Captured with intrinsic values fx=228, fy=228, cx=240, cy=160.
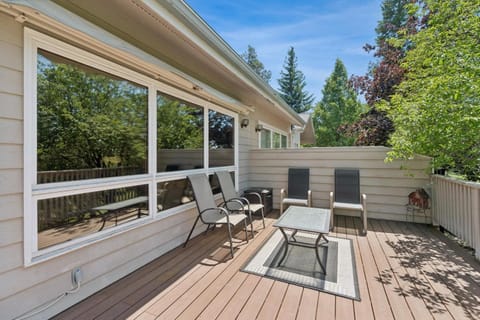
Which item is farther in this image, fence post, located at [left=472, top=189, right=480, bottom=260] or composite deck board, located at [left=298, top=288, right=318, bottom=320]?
fence post, located at [left=472, top=189, right=480, bottom=260]

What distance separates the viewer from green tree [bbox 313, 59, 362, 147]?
61.5 ft

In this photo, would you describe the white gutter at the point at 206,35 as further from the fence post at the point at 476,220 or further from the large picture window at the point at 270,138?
the fence post at the point at 476,220

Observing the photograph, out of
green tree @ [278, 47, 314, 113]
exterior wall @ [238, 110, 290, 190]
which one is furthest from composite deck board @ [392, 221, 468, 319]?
green tree @ [278, 47, 314, 113]

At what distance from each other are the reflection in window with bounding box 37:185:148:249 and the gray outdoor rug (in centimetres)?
151

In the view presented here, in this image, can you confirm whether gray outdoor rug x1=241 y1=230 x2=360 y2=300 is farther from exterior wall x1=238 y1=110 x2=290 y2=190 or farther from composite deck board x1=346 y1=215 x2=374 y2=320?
exterior wall x1=238 y1=110 x2=290 y2=190

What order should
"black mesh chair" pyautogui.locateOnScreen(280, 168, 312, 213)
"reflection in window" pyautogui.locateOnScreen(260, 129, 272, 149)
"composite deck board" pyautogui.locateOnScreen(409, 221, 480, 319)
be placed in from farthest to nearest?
1. "reflection in window" pyautogui.locateOnScreen(260, 129, 272, 149)
2. "black mesh chair" pyautogui.locateOnScreen(280, 168, 312, 213)
3. "composite deck board" pyautogui.locateOnScreen(409, 221, 480, 319)

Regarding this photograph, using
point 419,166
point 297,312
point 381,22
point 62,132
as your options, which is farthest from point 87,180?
point 381,22

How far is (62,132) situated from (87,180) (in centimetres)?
51

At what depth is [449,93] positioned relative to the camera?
2992mm

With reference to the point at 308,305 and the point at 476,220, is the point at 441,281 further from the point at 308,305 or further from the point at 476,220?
the point at 308,305

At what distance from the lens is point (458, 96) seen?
292 cm

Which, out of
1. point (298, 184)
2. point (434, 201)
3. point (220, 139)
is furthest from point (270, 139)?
point (434, 201)

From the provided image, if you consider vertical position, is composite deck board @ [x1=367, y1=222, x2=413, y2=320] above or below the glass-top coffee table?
below

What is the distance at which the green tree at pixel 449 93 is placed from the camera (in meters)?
2.93
